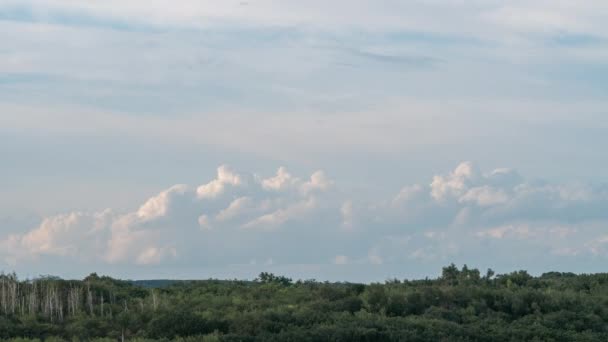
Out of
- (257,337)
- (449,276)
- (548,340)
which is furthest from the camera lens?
(449,276)

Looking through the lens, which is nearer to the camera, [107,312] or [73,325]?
→ [73,325]

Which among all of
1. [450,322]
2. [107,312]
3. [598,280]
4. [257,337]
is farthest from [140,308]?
[598,280]

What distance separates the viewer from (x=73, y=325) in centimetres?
3500

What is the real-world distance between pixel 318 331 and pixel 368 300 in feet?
24.2

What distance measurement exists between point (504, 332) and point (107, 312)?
12778 mm

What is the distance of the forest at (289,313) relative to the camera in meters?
34.5

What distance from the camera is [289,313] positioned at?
122 ft

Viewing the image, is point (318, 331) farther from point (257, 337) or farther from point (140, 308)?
point (140, 308)

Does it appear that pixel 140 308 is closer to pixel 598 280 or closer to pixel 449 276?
pixel 449 276

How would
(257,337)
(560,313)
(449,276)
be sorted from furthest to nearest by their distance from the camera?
(449,276), (560,313), (257,337)

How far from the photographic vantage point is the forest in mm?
34531

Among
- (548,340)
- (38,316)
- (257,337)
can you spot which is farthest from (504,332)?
(38,316)

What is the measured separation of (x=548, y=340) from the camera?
120ft

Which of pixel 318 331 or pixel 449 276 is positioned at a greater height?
pixel 449 276
